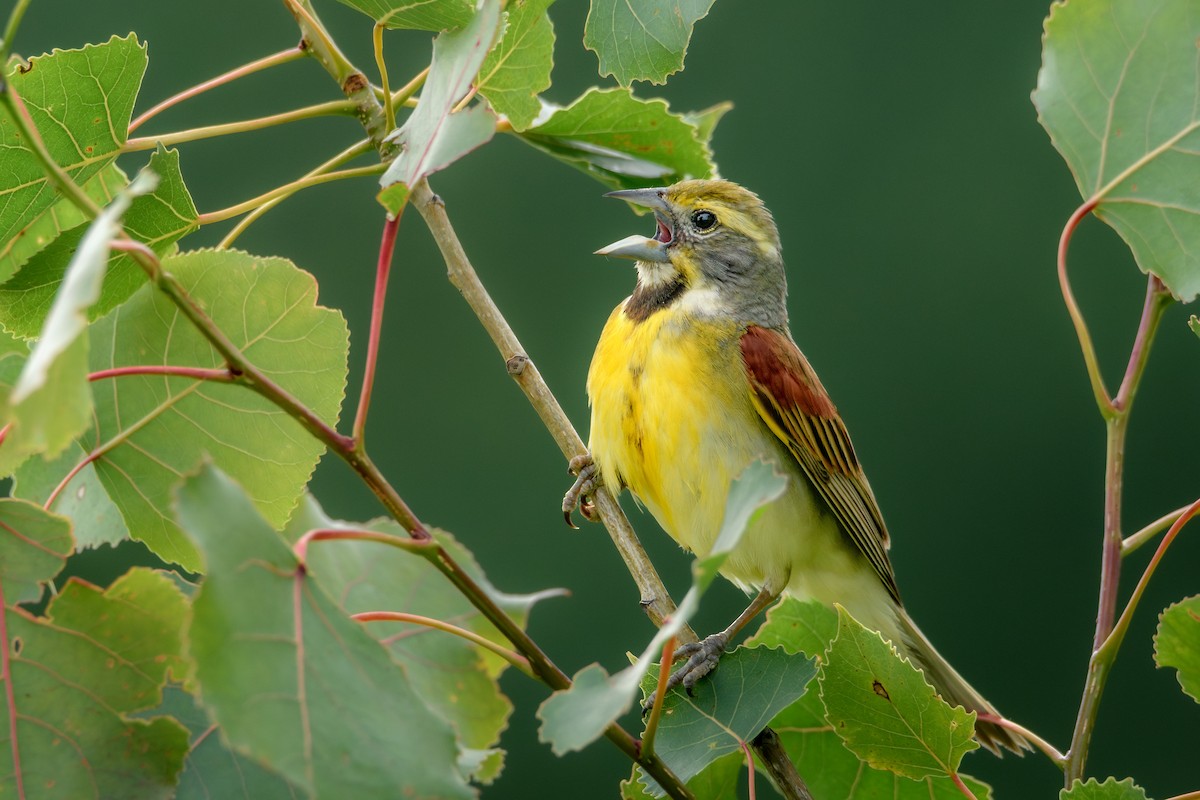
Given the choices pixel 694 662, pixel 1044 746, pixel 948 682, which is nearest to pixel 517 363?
pixel 694 662

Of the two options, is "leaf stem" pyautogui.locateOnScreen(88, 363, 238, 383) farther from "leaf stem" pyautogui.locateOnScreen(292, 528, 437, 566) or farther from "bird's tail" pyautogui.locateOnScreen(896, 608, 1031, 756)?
"bird's tail" pyautogui.locateOnScreen(896, 608, 1031, 756)

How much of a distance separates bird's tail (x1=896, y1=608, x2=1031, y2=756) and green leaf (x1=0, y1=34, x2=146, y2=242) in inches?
74.4

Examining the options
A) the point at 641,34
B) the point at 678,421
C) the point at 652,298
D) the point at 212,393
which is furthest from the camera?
the point at 652,298

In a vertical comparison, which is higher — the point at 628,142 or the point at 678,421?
the point at 628,142

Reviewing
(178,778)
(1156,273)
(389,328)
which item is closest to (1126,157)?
(1156,273)

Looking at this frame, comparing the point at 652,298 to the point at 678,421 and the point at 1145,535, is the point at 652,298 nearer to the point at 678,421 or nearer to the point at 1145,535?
the point at 678,421

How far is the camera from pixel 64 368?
98 cm

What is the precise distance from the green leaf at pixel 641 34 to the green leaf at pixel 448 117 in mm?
393

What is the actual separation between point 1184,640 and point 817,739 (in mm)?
501

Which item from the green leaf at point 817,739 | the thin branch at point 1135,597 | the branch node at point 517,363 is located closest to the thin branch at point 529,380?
the branch node at point 517,363

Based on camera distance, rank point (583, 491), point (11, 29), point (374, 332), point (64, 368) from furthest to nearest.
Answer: point (583, 491), point (374, 332), point (11, 29), point (64, 368)

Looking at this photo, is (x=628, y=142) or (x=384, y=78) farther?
(x=628, y=142)

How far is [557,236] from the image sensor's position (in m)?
9.91

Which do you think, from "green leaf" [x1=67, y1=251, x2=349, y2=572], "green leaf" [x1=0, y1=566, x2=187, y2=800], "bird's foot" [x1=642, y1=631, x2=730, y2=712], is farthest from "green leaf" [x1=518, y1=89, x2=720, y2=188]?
"green leaf" [x1=0, y1=566, x2=187, y2=800]
